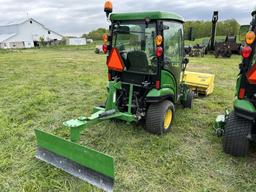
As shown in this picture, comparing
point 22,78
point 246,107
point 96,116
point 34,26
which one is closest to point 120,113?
point 96,116

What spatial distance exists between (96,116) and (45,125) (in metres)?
1.45

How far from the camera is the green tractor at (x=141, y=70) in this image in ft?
11.0

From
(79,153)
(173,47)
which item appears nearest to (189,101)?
(173,47)

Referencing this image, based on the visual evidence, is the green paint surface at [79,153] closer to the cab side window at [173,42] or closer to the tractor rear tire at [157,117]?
the tractor rear tire at [157,117]

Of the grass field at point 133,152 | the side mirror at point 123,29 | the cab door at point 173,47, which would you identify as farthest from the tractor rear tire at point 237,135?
the side mirror at point 123,29

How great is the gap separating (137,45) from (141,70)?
1.34 ft

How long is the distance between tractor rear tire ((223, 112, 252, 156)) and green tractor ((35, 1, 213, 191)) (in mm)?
965

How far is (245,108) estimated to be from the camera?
2.77 metres

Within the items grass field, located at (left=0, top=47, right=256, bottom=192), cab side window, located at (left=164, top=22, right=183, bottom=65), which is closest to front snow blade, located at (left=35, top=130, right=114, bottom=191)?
grass field, located at (left=0, top=47, right=256, bottom=192)

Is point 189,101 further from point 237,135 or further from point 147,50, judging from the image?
point 237,135

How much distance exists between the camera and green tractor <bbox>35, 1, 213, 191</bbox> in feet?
11.0

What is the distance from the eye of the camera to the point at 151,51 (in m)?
3.62

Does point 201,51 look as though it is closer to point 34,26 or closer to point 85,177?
point 85,177

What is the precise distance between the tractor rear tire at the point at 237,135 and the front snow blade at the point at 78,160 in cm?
165
